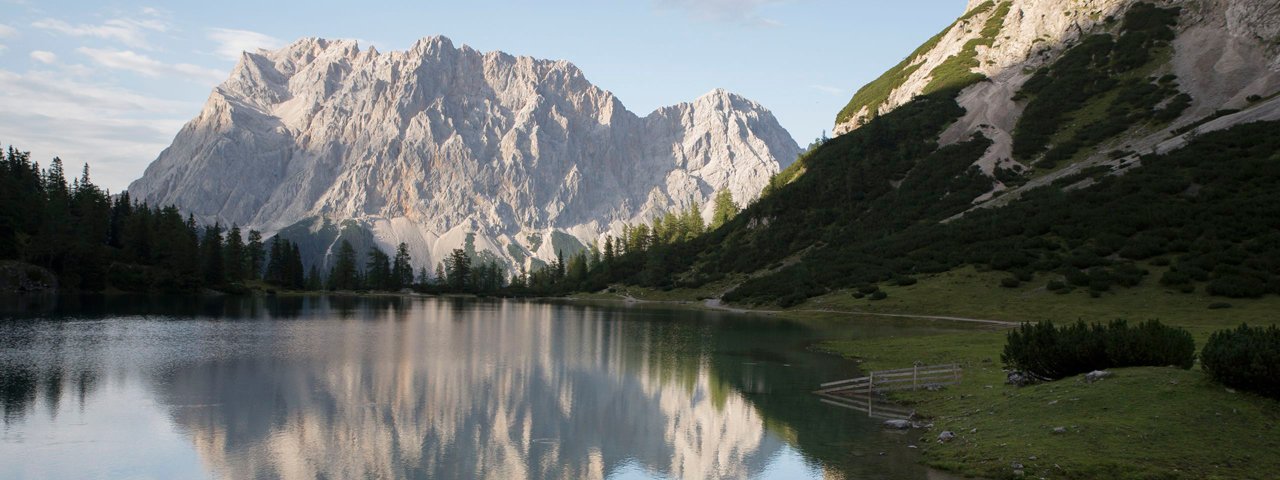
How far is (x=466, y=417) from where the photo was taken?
3906 cm

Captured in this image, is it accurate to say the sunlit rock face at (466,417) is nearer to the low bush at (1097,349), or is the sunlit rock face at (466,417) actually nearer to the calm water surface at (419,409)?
the calm water surface at (419,409)

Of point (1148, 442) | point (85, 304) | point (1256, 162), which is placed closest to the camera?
point (1148, 442)

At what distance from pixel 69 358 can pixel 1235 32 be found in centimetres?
19973

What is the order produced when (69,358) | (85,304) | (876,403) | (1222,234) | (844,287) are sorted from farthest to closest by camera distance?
(844,287) < (85,304) < (1222,234) < (69,358) < (876,403)

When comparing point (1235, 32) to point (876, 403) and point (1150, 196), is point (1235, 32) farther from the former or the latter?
point (876, 403)

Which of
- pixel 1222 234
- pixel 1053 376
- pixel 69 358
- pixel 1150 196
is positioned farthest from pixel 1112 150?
pixel 69 358

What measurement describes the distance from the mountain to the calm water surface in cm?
4927

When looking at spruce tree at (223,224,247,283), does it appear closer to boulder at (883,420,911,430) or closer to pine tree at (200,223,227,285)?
pine tree at (200,223,227,285)

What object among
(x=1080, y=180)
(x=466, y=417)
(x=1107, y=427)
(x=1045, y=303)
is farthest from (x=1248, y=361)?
(x=1080, y=180)

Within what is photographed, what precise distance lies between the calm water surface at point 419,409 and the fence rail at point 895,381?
7.26ft

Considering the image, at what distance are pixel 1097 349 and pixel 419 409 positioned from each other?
32.8 m

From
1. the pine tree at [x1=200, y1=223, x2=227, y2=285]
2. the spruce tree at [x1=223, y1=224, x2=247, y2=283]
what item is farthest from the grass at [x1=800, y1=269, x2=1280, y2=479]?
the spruce tree at [x1=223, y1=224, x2=247, y2=283]

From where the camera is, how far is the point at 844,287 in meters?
126

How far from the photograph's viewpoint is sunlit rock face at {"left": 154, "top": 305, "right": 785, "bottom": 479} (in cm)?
3005
